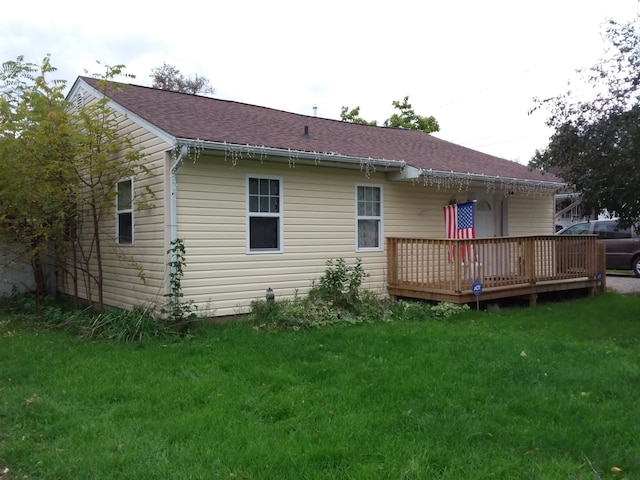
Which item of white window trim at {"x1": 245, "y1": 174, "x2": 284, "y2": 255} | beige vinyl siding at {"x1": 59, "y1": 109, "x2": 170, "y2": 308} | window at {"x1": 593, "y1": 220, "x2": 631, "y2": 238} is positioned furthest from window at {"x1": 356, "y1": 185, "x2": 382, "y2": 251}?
window at {"x1": 593, "y1": 220, "x2": 631, "y2": 238}

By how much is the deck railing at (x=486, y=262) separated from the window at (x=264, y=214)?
2.53 meters

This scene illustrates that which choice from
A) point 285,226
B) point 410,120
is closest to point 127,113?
point 285,226

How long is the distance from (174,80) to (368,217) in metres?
25.7

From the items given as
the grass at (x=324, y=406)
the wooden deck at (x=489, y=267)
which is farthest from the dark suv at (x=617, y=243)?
the grass at (x=324, y=406)

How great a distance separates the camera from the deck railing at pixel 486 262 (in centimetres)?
916

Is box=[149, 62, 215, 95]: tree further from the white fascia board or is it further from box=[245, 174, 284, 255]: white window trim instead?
box=[245, 174, 284, 255]: white window trim

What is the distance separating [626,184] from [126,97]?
335 inches

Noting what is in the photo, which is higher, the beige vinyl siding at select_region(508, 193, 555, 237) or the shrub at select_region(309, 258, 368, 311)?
the beige vinyl siding at select_region(508, 193, 555, 237)

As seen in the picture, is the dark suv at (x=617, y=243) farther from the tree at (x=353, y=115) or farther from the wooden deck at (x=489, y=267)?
the tree at (x=353, y=115)

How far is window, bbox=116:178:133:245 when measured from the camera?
8.96m

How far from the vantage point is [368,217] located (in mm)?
10125

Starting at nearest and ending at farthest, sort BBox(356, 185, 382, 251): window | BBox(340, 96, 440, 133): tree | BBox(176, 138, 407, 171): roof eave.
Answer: BBox(176, 138, 407, 171): roof eave < BBox(356, 185, 382, 251): window < BBox(340, 96, 440, 133): tree

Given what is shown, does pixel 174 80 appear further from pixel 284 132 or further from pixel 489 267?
pixel 489 267

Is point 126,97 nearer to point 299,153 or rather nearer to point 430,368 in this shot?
point 299,153
